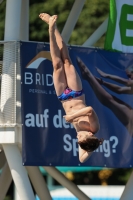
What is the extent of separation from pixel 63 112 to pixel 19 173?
1.61 metres

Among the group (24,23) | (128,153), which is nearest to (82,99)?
(128,153)

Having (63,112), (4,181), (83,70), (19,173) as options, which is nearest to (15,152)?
(19,173)

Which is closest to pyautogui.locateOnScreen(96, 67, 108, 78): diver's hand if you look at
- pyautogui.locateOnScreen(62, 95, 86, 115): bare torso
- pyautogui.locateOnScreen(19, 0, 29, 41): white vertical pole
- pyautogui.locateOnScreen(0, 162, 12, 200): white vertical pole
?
pyautogui.locateOnScreen(19, 0, 29, 41): white vertical pole

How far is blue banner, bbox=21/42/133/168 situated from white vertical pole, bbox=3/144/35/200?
31cm

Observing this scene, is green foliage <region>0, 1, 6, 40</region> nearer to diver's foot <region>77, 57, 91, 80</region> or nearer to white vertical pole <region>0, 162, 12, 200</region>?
white vertical pole <region>0, 162, 12, 200</region>

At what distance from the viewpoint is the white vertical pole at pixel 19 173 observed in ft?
49.3

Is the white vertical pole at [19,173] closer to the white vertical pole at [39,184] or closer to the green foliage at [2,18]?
the white vertical pole at [39,184]

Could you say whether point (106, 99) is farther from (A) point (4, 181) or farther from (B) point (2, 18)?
(B) point (2, 18)

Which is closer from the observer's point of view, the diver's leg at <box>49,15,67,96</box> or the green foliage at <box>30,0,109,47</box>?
the diver's leg at <box>49,15,67,96</box>

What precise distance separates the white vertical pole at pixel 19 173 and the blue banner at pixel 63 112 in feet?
1.01

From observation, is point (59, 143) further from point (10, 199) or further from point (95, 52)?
point (10, 199)

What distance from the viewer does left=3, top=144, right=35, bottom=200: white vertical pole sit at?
15.0 meters

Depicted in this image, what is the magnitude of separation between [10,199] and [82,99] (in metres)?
24.8

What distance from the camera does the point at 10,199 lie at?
122 ft
